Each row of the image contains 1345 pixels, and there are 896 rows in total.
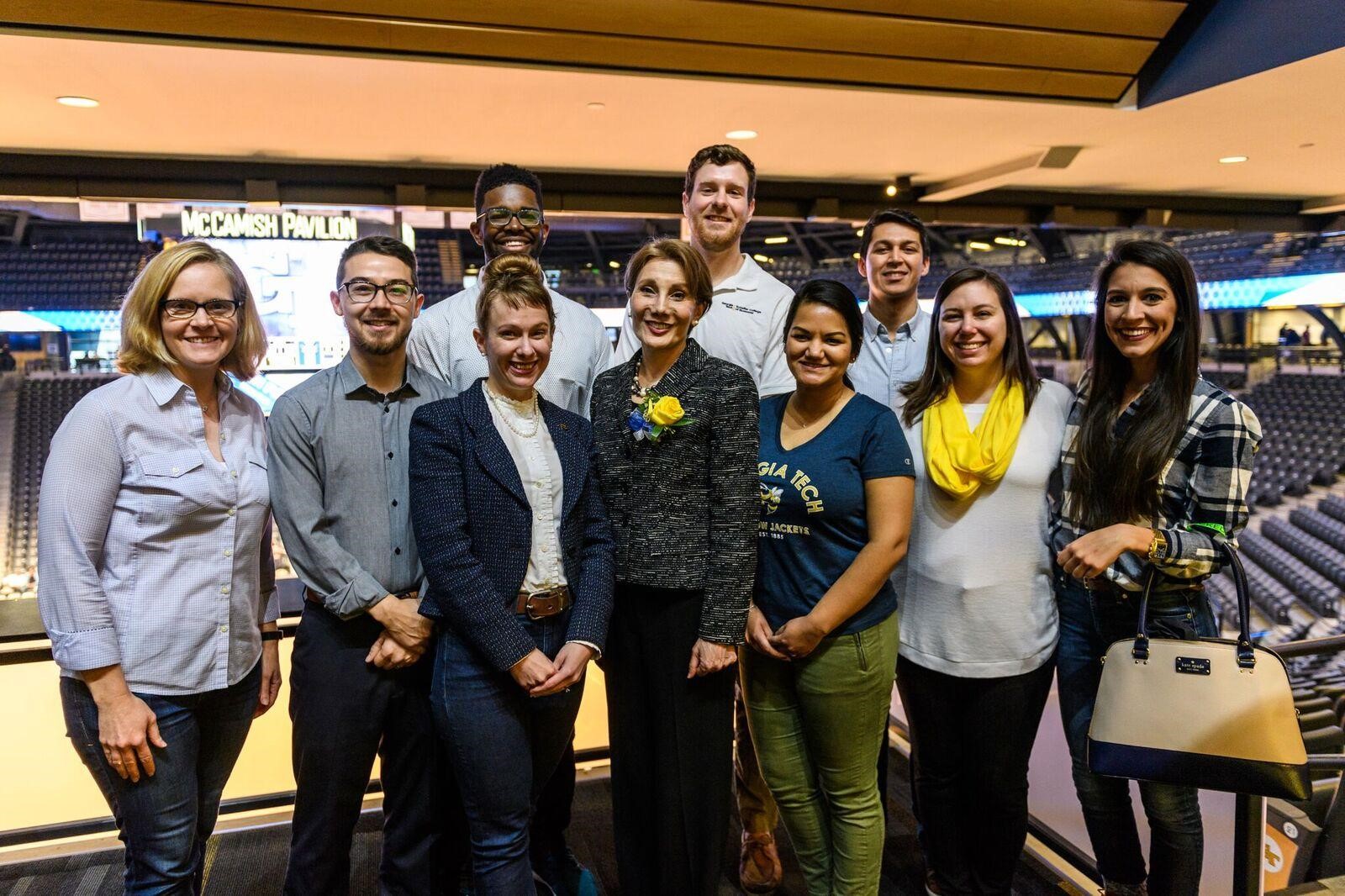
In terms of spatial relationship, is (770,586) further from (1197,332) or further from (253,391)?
(253,391)

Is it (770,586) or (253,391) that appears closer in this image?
(770,586)

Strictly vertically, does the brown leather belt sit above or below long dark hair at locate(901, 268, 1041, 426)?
below

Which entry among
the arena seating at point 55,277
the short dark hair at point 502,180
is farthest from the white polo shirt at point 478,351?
the arena seating at point 55,277

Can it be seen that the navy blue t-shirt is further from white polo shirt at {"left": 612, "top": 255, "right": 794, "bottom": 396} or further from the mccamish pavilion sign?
the mccamish pavilion sign

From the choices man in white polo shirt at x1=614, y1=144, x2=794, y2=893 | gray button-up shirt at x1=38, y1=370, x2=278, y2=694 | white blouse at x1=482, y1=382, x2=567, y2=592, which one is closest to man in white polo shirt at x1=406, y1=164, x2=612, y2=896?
man in white polo shirt at x1=614, y1=144, x2=794, y2=893

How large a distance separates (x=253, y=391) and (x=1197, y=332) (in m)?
6.05

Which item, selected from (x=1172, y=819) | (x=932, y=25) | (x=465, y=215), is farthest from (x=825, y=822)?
(x=465, y=215)

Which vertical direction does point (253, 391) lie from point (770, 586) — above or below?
above

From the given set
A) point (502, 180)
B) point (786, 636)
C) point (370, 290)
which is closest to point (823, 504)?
point (786, 636)

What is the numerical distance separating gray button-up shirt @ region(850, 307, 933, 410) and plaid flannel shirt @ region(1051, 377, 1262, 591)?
0.65 metres

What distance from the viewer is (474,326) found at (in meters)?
2.38

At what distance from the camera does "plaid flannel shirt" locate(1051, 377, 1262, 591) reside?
1901mm

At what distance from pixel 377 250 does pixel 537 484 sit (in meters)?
0.64

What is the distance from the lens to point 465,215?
21.5 ft
